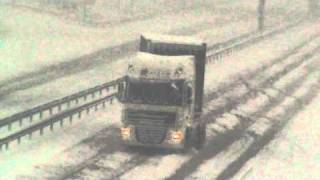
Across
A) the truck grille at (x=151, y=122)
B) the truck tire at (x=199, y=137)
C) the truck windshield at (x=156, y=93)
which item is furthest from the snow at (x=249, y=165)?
the truck windshield at (x=156, y=93)

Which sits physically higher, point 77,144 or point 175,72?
point 175,72

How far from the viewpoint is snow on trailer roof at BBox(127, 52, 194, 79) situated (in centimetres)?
2416

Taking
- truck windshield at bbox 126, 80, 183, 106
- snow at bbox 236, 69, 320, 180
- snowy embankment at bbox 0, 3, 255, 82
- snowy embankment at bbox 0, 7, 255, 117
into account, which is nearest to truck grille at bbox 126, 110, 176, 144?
truck windshield at bbox 126, 80, 183, 106

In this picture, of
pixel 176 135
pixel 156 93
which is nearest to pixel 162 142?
pixel 176 135

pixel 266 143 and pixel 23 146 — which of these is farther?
pixel 266 143

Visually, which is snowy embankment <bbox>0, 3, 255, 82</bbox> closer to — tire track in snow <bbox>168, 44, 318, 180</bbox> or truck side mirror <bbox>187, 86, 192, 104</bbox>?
tire track in snow <bbox>168, 44, 318, 180</bbox>

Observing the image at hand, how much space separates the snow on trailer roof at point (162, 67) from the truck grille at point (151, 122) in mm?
1357

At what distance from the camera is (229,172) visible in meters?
23.8

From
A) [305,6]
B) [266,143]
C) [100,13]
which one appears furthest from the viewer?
[305,6]

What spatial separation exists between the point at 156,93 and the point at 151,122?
1.07 meters

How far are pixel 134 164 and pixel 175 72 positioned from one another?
3665 mm

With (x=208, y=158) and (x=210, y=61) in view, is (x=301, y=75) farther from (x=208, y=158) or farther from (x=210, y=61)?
(x=208, y=158)

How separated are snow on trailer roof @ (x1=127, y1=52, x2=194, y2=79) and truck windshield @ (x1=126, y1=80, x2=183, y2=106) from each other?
285 mm

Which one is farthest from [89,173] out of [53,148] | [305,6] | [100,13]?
[305,6]
